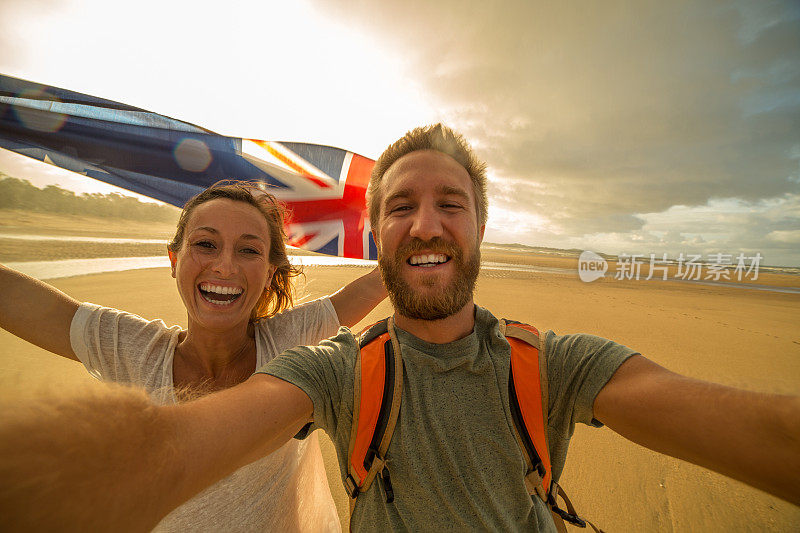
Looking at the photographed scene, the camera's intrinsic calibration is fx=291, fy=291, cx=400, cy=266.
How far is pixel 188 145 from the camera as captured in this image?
134 inches

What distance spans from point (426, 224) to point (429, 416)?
0.93m

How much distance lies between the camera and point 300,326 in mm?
1889

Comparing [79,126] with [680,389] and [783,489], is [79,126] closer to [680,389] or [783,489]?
[680,389]

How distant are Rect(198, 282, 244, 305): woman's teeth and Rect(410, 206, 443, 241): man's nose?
3.84ft

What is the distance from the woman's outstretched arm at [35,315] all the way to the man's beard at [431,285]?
5.79 feet

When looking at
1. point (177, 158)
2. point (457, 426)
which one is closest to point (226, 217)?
point (457, 426)

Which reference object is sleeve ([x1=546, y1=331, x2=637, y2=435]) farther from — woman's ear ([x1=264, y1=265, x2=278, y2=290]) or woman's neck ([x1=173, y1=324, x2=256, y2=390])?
woman's ear ([x1=264, y1=265, x2=278, y2=290])

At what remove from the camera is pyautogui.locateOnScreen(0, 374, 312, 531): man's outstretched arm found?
49 centimetres

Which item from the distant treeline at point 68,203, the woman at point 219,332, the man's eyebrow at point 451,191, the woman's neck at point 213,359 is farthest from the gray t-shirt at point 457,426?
the distant treeline at point 68,203

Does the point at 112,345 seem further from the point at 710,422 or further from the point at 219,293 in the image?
the point at 710,422

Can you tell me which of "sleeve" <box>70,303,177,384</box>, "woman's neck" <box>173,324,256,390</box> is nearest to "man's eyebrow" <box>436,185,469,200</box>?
"woman's neck" <box>173,324,256,390</box>

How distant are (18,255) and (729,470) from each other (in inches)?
694

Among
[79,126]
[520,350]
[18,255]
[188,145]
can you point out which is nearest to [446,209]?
[520,350]

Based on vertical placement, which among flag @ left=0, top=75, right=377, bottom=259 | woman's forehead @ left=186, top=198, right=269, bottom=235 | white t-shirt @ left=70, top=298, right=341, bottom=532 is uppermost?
flag @ left=0, top=75, right=377, bottom=259
